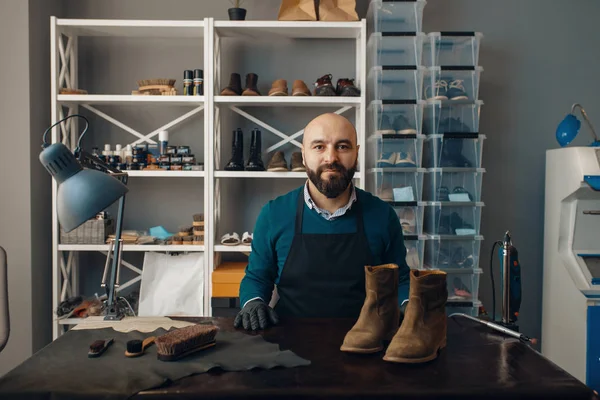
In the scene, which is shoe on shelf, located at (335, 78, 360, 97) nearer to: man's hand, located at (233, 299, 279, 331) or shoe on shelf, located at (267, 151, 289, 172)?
shoe on shelf, located at (267, 151, 289, 172)

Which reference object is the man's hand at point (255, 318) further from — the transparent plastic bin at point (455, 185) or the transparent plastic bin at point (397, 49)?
the transparent plastic bin at point (397, 49)

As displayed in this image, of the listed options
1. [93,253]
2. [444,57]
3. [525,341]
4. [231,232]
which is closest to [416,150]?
[444,57]

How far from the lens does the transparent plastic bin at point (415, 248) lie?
3381mm

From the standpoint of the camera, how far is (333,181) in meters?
1.98

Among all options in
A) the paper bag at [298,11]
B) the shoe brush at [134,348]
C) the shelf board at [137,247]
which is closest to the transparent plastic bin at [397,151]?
the paper bag at [298,11]

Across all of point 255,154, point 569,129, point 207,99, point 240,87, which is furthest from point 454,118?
point 207,99

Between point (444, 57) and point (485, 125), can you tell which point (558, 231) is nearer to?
point (485, 125)

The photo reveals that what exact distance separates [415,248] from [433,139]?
709 millimetres

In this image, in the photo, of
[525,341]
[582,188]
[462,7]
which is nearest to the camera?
[525,341]

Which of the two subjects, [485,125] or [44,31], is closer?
[44,31]

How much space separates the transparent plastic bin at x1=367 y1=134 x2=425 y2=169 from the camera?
11.1 ft

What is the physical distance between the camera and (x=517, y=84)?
12.8 feet

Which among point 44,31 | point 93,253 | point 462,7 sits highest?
point 462,7

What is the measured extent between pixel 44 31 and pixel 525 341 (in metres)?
3.52
